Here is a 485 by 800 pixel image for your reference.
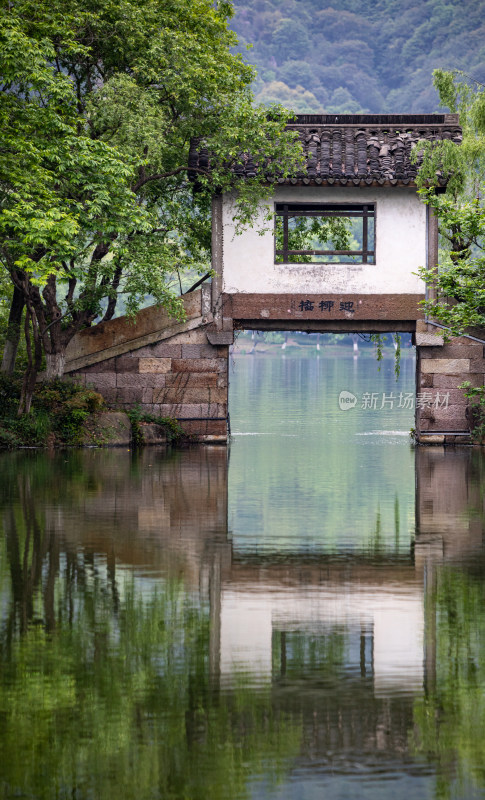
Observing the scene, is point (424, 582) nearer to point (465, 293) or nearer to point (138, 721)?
point (138, 721)

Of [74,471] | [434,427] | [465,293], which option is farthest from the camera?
[434,427]

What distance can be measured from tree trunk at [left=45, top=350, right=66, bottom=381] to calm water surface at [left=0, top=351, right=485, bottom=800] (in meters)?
8.18

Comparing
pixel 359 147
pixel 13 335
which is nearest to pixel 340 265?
pixel 359 147

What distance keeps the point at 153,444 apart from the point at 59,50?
352 inches

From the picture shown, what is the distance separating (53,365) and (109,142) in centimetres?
517

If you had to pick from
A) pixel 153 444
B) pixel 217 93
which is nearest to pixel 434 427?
pixel 153 444

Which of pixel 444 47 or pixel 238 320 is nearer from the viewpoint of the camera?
pixel 238 320

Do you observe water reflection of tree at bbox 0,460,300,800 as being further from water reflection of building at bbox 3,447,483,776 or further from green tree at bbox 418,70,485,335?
green tree at bbox 418,70,485,335

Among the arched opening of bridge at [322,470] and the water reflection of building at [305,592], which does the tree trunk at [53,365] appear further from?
the water reflection of building at [305,592]

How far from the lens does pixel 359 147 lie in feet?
84.2

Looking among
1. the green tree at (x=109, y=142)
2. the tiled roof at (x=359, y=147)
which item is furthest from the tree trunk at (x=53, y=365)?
the tiled roof at (x=359, y=147)

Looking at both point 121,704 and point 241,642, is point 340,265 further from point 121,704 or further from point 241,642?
point 121,704

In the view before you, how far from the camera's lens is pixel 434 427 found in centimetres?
2548

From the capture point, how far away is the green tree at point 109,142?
20.6 m
